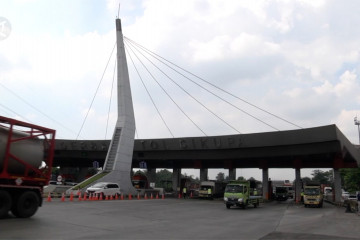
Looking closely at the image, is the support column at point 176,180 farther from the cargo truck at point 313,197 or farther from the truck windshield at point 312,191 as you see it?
the cargo truck at point 313,197

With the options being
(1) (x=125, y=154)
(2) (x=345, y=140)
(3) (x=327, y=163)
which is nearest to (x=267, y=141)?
(2) (x=345, y=140)

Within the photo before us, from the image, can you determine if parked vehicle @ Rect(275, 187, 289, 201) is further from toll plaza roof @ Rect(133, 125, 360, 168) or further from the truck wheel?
the truck wheel

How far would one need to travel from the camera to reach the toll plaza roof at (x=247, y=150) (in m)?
38.1

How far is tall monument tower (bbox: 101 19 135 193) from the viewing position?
42.4 meters

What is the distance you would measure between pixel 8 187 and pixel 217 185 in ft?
129

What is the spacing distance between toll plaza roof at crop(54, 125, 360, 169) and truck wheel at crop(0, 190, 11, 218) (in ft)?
103

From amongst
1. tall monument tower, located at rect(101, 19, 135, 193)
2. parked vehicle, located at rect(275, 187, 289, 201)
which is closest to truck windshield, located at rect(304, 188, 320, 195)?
parked vehicle, located at rect(275, 187, 289, 201)

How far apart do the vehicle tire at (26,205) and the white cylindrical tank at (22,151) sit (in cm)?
111

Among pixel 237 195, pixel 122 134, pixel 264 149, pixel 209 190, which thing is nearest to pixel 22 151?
pixel 237 195

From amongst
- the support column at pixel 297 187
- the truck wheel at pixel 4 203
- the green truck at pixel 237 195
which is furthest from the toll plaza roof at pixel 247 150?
the truck wheel at pixel 4 203

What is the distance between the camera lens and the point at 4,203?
13.6 meters

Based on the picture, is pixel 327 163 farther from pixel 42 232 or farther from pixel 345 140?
pixel 42 232

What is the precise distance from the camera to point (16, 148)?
1411cm

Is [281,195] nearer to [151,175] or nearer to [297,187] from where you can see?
[297,187]
